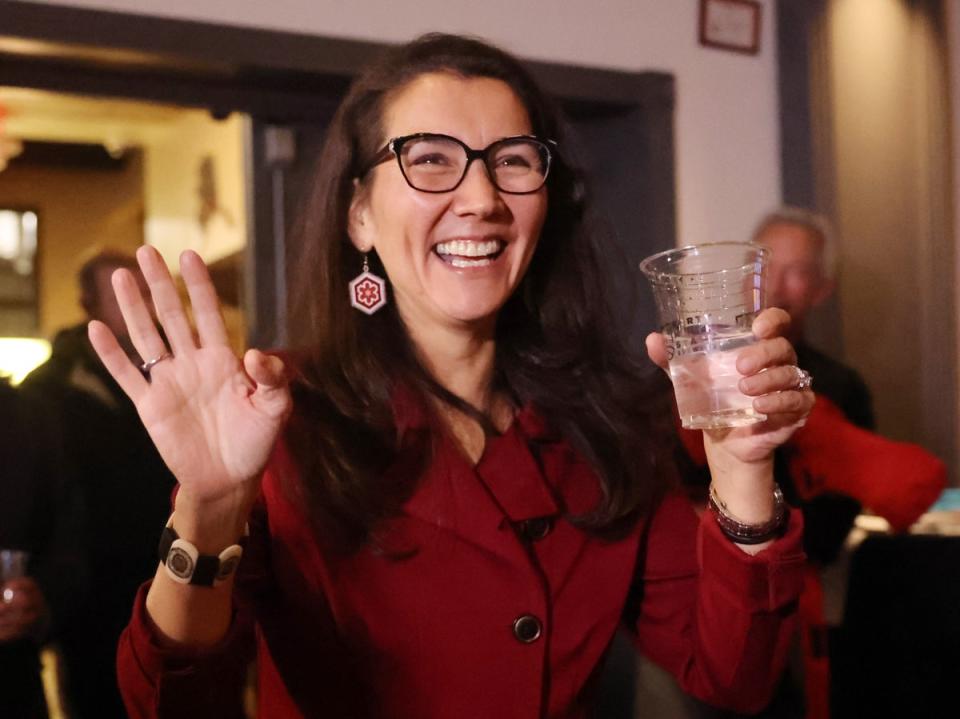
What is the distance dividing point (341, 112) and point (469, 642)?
29.3 inches

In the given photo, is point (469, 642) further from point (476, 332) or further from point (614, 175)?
point (614, 175)

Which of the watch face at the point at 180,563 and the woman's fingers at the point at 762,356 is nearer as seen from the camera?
the watch face at the point at 180,563

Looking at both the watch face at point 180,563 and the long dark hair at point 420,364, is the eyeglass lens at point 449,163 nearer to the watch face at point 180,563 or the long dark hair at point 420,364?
the long dark hair at point 420,364

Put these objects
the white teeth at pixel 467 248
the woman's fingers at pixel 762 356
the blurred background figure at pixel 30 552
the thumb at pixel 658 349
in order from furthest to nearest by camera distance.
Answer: the blurred background figure at pixel 30 552, the white teeth at pixel 467 248, the thumb at pixel 658 349, the woman's fingers at pixel 762 356

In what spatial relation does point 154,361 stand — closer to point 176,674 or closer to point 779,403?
point 176,674

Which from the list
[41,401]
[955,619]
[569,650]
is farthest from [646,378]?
[41,401]

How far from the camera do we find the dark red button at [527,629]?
1.17m

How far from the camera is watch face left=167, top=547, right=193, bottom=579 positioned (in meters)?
0.93

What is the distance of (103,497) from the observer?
2.45m

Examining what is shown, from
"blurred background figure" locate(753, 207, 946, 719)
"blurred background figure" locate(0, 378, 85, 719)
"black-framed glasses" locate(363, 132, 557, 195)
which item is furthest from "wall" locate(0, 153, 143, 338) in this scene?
"black-framed glasses" locate(363, 132, 557, 195)

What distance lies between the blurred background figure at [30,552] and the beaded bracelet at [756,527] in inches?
55.0

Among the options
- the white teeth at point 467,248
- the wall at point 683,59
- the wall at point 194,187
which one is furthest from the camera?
the wall at point 194,187

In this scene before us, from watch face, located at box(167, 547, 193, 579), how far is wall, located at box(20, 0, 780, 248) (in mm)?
1919

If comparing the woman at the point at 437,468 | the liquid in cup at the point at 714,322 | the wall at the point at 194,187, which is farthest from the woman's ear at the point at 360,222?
the wall at the point at 194,187
